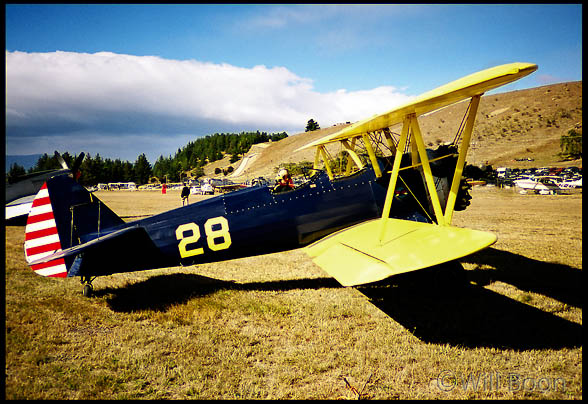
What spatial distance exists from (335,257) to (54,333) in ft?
11.0

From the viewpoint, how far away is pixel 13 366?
2613 millimetres

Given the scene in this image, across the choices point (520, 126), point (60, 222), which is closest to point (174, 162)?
point (520, 126)

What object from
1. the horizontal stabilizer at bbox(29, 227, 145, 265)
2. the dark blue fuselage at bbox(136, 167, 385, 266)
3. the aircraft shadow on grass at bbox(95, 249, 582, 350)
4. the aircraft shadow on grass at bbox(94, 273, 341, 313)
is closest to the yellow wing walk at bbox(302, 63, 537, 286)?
the dark blue fuselage at bbox(136, 167, 385, 266)

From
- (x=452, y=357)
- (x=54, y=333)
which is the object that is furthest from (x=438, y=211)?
(x=54, y=333)

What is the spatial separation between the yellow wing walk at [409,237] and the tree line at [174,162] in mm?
79812

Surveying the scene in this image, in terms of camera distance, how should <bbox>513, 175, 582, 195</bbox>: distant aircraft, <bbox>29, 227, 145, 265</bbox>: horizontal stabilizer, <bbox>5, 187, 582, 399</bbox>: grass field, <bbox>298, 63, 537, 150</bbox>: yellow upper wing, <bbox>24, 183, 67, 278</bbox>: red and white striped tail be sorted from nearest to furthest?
<bbox>5, 187, 582, 399</bbox>: grass field < <bbox>298, 63, 537, 150</bbox>: yellow upper wing < <bbox>29, 227, 145, 265</bbox>: horizontal stabilizer < <bbox>24, 183, 67, 278</bbox>: red and white striped tail < <bbox>513, 175, 582, 195</bbox>: distant aircraft

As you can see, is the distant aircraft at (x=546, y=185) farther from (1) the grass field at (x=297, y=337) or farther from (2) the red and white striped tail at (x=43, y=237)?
(2) the red and white striped tail at (x=43, y=237)

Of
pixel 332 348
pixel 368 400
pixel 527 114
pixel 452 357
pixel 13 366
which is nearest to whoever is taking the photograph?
pixel 368 400

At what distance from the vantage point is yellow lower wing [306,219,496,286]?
281 centimetres

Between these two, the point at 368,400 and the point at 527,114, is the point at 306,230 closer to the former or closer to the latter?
the point at 368,400

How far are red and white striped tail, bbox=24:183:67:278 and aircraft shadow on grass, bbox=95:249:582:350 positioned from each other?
30.9 inches

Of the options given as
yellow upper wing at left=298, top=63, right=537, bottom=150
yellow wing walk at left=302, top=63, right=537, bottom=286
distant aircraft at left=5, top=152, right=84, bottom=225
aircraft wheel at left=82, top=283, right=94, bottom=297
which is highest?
distant aircraft at left=5, top=152, right=84, bottom=225

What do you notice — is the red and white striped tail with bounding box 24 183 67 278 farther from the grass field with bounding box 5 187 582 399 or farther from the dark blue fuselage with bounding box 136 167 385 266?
the dark blue fuselage with bounding box 136 167 385 266

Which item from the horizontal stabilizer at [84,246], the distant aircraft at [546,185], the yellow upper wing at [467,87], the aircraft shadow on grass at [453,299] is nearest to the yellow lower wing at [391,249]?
the aircraft shadow on grass at [453,299]
